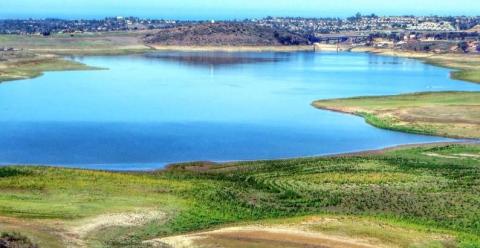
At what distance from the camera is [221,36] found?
522 feet

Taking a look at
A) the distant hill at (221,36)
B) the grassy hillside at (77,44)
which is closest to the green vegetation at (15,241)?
the grassy hillside at (77,44)

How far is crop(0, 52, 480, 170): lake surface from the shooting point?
42250 millimetres

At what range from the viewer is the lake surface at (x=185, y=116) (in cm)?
4225

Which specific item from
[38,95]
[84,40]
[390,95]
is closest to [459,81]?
[390,95]

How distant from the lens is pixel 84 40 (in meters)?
148

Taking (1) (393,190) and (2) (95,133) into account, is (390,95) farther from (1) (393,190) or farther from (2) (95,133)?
(1) (393,190)

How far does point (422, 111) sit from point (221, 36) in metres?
104

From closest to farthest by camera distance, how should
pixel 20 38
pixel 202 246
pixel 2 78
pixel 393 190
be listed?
pixel 202 246
pixel 393 190
pixel 2 78
pixel 20 38

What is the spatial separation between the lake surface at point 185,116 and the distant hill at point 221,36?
53.2 m

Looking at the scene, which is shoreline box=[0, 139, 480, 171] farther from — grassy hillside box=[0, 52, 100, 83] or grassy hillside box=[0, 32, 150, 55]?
grassy hillside box=[0, 32, 150, 55]

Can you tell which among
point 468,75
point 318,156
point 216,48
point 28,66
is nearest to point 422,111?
point 318,156

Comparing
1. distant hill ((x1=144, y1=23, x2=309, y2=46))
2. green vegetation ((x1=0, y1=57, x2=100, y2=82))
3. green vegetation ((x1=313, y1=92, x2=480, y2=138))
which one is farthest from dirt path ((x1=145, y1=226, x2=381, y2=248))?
distant hill ((x1=144, y1=23, x2=309, y2=46))

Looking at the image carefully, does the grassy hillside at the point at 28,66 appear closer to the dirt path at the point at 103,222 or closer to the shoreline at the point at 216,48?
the shoreline at the point at 216,48

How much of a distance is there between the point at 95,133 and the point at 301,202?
21498 millimetres
